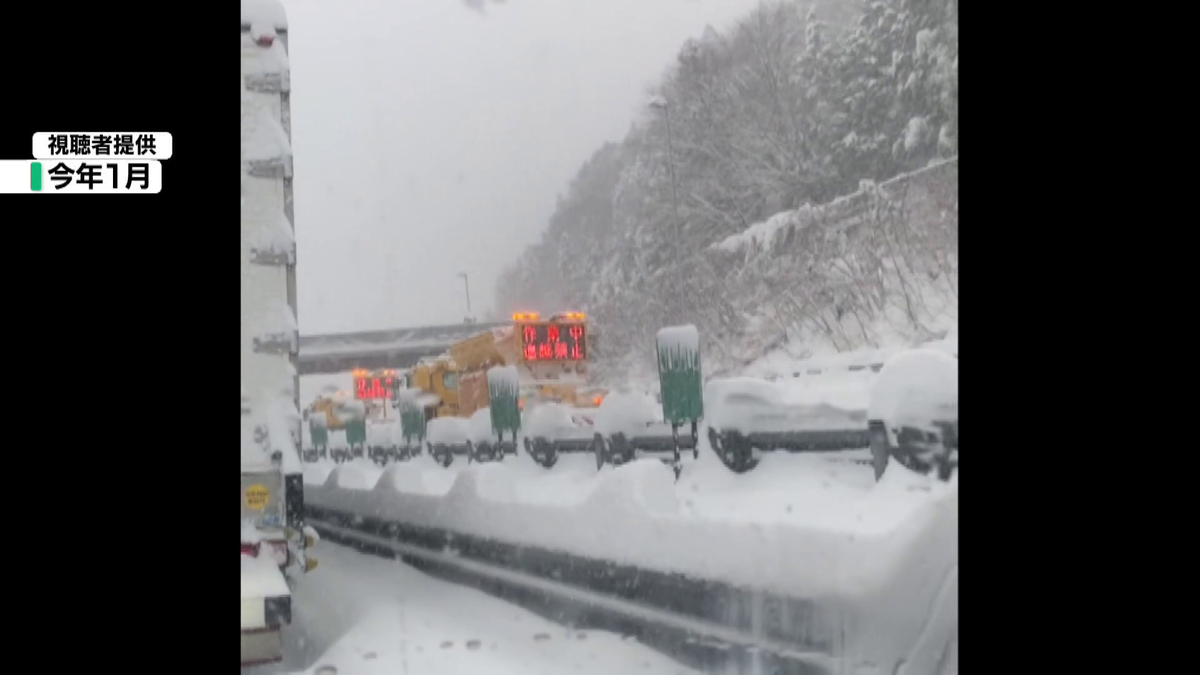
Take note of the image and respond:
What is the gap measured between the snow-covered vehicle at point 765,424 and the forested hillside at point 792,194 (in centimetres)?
1198

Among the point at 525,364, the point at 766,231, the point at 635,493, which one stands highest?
the point at 766,231

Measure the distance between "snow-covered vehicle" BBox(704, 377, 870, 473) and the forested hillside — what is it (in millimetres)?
11982

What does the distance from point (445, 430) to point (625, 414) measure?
9.94ft

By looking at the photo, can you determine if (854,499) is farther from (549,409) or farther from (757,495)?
(549,409)

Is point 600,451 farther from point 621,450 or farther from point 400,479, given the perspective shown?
point 400,479

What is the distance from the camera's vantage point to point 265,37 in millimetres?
5020

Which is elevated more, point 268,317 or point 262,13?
point 262,13

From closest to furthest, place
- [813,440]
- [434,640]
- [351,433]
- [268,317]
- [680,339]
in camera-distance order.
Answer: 1. [268,317]
2. [434,640]
3. [813,440]
4. [351,433]
5. [680,339]

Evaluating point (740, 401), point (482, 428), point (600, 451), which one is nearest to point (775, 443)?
point (740, 401)

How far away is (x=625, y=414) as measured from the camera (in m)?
8.32

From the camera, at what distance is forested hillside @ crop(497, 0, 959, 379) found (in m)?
20.6

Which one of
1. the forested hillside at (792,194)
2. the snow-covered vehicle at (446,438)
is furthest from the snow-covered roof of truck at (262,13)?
the forested hillside at (792,194)

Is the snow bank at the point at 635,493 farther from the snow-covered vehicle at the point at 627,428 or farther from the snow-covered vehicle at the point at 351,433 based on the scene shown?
the snow-covered vehicle at the point at 351,433

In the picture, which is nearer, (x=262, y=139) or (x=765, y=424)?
(x=262, y=139)
